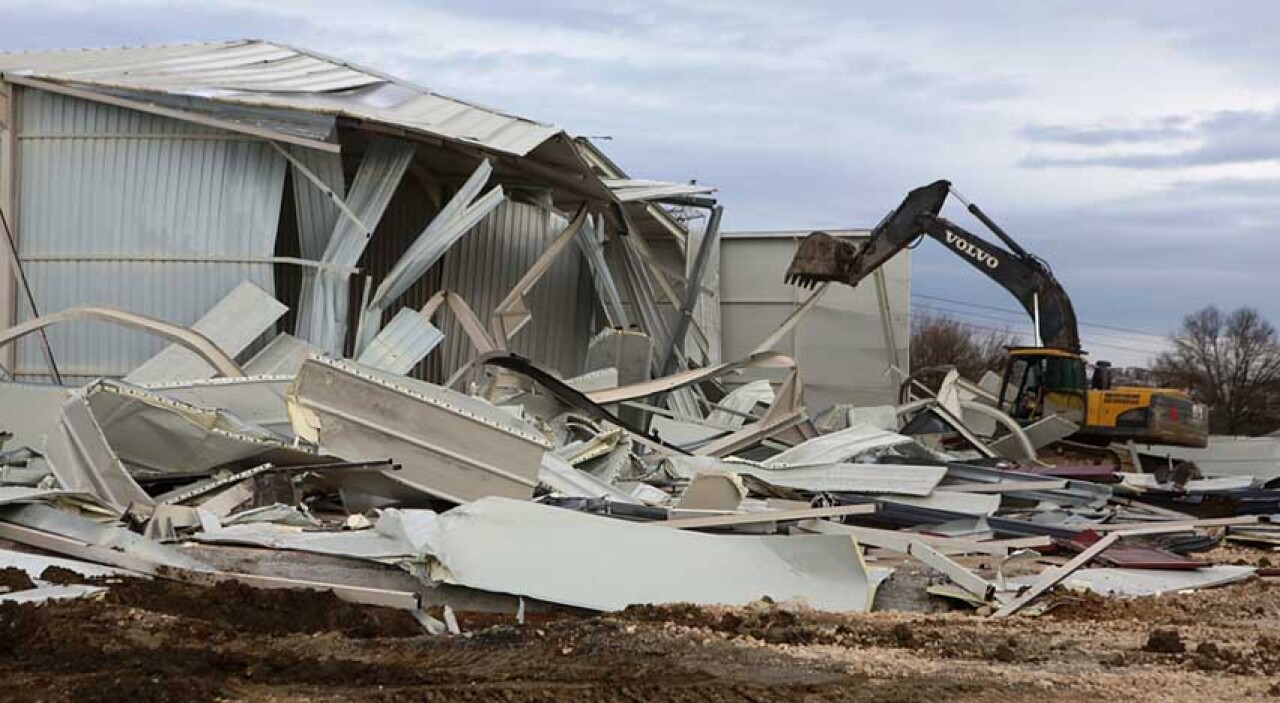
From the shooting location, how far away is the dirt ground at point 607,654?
5.44 meters

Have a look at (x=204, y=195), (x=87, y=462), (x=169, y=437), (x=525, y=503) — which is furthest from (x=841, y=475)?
(x=204, y=195)

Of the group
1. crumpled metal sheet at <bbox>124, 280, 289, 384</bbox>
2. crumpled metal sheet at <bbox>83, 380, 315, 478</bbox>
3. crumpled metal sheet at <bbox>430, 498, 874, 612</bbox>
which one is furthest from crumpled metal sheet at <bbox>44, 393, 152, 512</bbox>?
crumpled metal sheet at <bbox>124, 280, 289, 384</bbox>

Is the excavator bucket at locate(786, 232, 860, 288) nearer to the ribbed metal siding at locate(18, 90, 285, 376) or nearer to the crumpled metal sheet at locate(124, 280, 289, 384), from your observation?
the ribbed metal siding at locate(18, 90, 285, 376)

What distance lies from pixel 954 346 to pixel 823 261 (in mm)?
38039

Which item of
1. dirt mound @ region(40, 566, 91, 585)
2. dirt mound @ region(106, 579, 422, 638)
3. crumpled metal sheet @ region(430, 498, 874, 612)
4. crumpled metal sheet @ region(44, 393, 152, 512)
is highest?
crumpled metal sheet @ region(44, 393, 152, 512)

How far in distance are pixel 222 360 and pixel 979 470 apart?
7.13 meters

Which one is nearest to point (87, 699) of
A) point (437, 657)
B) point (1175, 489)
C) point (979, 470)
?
point (437, 657)

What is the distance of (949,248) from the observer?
21.0 m

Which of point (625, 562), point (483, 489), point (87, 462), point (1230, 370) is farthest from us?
point (1230, 370)

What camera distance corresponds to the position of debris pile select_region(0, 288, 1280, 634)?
780 centimetres

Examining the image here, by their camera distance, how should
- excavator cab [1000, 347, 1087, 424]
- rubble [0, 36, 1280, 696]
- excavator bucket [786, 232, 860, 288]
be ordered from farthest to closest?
excavator bucket [786, 232, 860, 288] < excavator cab [1000, 347, 1087, 424] < rubble [0, 36, 1280, 696]

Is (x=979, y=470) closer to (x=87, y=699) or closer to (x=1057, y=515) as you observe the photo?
(x=1057, y=515)

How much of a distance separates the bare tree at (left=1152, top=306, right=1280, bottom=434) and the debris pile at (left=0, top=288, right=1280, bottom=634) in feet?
108

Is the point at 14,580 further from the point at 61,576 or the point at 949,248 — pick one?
the point at 949,248
